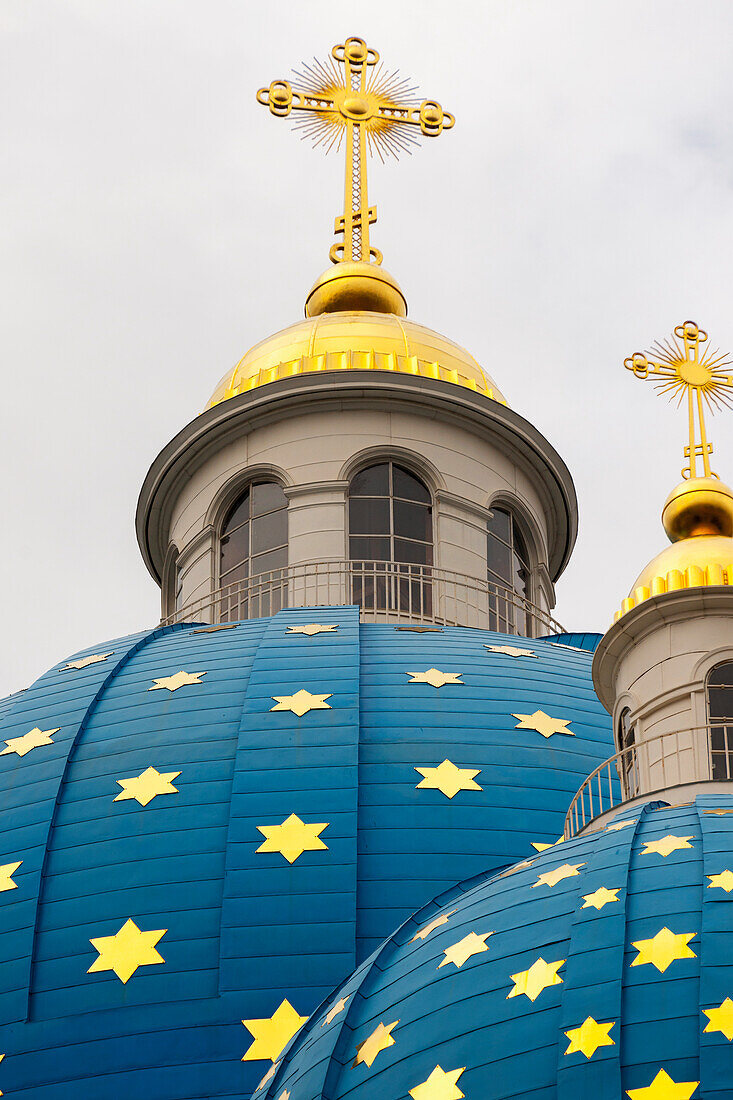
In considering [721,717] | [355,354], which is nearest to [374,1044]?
[721,717]

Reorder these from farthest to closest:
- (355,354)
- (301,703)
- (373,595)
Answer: (355,354)
(373,595)
(301,703)

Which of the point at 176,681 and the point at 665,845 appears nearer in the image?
the point at 665,845

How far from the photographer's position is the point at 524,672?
29.8m

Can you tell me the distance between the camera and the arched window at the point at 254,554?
3406 centimetres

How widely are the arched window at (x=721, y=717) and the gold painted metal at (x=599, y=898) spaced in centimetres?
342

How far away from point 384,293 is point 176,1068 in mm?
17787

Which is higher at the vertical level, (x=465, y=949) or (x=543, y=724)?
(x=543, y=724)

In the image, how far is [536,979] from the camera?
19.9m

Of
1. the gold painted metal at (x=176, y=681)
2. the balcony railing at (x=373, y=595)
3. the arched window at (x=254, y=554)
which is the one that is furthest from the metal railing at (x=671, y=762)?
the arched window at (x=254, y=554)

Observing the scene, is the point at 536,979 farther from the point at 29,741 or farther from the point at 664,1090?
the point at 29,741

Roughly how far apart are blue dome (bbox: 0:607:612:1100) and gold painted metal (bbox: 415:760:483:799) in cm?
3

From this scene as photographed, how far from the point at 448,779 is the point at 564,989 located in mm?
7284

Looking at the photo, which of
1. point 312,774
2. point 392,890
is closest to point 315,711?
point 312,774

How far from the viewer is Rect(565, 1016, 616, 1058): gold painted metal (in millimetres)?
18812
